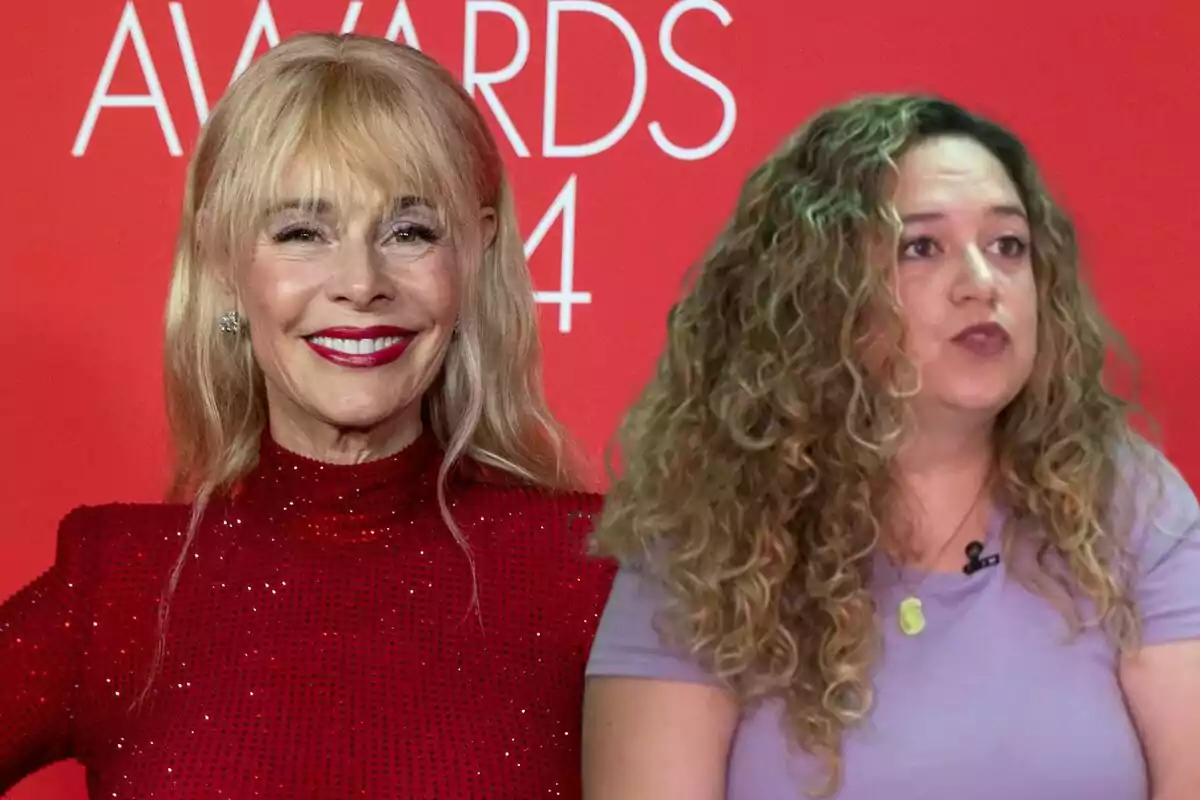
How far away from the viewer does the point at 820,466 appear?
1.40 m

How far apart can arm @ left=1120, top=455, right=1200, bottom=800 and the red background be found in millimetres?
524

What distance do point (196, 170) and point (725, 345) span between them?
0.51 meters

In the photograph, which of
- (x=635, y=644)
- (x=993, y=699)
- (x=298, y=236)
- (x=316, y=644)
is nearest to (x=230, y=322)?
(x=298, y=236)

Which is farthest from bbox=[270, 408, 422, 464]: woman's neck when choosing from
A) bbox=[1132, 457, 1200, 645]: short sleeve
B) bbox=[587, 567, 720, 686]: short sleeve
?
bbox=[1132, 457, 1200, 645]: short sleeve

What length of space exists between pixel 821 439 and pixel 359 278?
41 centimetres

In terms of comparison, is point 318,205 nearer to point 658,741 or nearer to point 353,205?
point 353,205

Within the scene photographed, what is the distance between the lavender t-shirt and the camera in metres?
1.30

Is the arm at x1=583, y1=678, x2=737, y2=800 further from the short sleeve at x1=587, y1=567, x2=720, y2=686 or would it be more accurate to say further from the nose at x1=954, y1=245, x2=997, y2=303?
the nose at x1=954, y1=245, x2=997, y2=303

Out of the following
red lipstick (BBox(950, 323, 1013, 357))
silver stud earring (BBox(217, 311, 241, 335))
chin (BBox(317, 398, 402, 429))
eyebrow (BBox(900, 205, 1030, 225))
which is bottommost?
chin (BBox(317, 398, 402, 429))

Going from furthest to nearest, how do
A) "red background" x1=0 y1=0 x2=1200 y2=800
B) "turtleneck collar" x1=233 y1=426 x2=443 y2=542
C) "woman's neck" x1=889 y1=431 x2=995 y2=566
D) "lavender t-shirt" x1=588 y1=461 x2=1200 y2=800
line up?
"red background" x1=0 y1=0 x2=1200 y2=800
"turtleneck collar" x1=233 y1=426 x2=443 y2=542
"woman's neck" x1=889 y1=431 x2=995 y2=566
"lavender t-shirt" x1=588 y1=461 x2=1200 y2=800

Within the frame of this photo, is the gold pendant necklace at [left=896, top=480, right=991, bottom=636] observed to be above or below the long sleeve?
above

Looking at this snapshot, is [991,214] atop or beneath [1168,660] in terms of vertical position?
atop

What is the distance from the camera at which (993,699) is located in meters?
1.32

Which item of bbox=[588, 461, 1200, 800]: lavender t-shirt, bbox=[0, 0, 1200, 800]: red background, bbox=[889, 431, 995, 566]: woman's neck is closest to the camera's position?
bbox=[588, 461, 1200, 800]: lavender t-shirt
